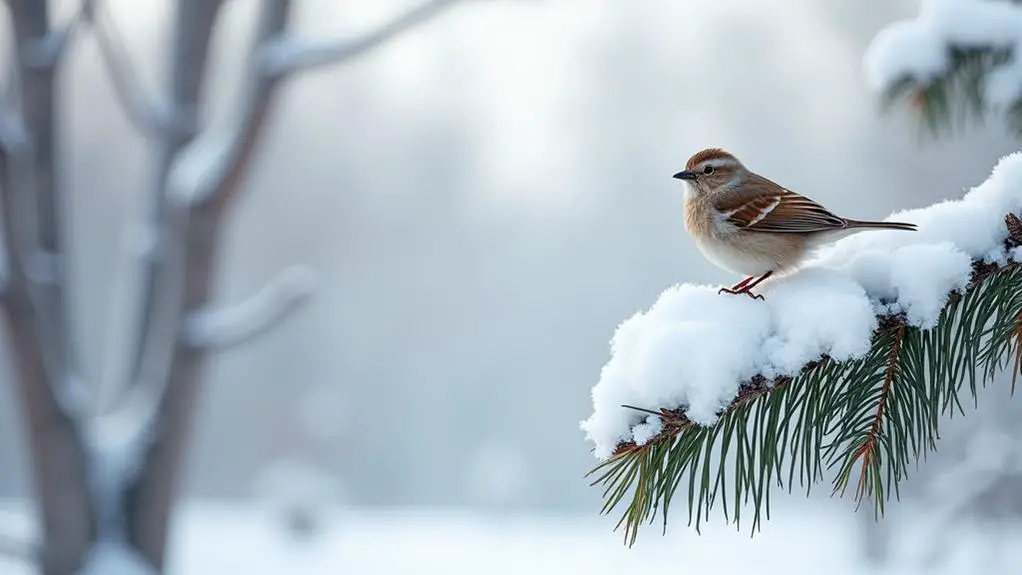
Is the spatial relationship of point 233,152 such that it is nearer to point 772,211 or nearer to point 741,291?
point 772,211

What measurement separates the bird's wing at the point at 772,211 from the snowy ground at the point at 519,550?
14.4 ft

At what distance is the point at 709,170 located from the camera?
4.29 feet

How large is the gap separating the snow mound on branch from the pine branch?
0.6 inches

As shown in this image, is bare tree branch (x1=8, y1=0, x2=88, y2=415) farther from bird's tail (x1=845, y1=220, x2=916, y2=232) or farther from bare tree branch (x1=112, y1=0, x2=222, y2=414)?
bird's tail (x1=845, y1=220, x2=916, y2=232)

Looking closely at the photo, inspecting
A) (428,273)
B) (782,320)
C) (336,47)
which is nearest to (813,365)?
(782,320)

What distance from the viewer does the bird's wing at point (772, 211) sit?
1.08 meters

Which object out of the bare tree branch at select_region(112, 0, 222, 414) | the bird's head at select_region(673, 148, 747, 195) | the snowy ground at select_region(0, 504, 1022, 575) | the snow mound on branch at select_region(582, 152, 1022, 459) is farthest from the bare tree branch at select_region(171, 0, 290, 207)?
the snowy ground at select_region(0, 504, 1022, 575)

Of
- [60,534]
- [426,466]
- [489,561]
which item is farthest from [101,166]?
[60,534]

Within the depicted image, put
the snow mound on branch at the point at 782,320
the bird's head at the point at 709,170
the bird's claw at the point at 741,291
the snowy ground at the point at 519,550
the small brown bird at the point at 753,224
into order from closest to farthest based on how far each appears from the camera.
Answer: the snow mound on branch at the point at 782,320
the bird's claw at the point at 741,291
the small brown bird at the point at 753,224
the bird's head at the point at 709,170
the snowy ground at the point at 519,550

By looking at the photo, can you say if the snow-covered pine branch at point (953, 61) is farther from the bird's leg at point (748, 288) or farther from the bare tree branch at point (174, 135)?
the bare tree branch at point (174, 135)

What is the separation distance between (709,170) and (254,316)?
88.8 inches

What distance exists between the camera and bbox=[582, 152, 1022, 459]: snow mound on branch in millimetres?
741

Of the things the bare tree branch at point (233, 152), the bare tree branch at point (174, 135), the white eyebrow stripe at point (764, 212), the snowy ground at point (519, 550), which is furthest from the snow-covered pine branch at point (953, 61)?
the snowy ground at point (519, 550)

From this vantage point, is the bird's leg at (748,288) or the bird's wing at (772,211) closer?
the bird's leg at (748,288)
